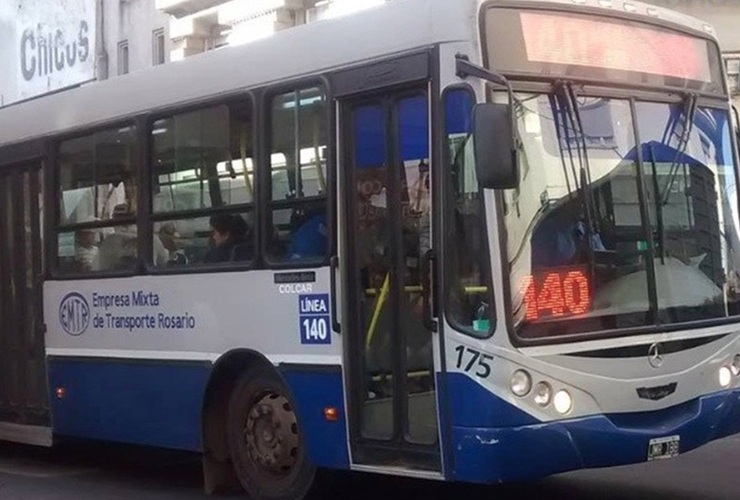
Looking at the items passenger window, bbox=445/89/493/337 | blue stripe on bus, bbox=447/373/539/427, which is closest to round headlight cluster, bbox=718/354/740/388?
blue stripe on bus, bbox=447/373/539/427

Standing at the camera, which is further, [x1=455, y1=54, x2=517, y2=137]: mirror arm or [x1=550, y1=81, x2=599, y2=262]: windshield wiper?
[x1=550, y1=81, x2=599, y2=262]: windshield wiper

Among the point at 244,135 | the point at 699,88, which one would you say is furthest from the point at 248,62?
the point at 699,88

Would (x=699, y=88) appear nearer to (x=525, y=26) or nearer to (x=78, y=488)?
(x=525, y=26)

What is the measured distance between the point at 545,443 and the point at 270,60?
3.40 meters

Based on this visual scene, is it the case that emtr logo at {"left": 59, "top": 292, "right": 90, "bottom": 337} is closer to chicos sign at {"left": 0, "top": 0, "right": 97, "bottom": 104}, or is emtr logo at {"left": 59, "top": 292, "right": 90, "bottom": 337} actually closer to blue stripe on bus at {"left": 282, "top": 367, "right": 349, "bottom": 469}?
blue stripe on bus at {"left": 282, "top": 367, "right": 349, "bottom": 469}

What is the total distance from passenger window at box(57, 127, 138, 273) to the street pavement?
1.74 m

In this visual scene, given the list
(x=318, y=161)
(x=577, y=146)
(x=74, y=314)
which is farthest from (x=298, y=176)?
(x=74, y=314)

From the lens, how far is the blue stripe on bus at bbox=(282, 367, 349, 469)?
9172mm

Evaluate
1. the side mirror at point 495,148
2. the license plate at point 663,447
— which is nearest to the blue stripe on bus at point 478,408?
the license plate at point 663,447

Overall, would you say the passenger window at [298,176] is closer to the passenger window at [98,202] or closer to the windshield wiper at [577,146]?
the windshield wiper at [577,146]

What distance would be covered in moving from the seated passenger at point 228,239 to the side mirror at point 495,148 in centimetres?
247

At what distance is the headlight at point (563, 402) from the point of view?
8.22 m

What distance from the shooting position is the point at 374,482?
11039 mm

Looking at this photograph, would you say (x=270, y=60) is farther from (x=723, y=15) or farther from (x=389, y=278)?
(x=723, y=15)
